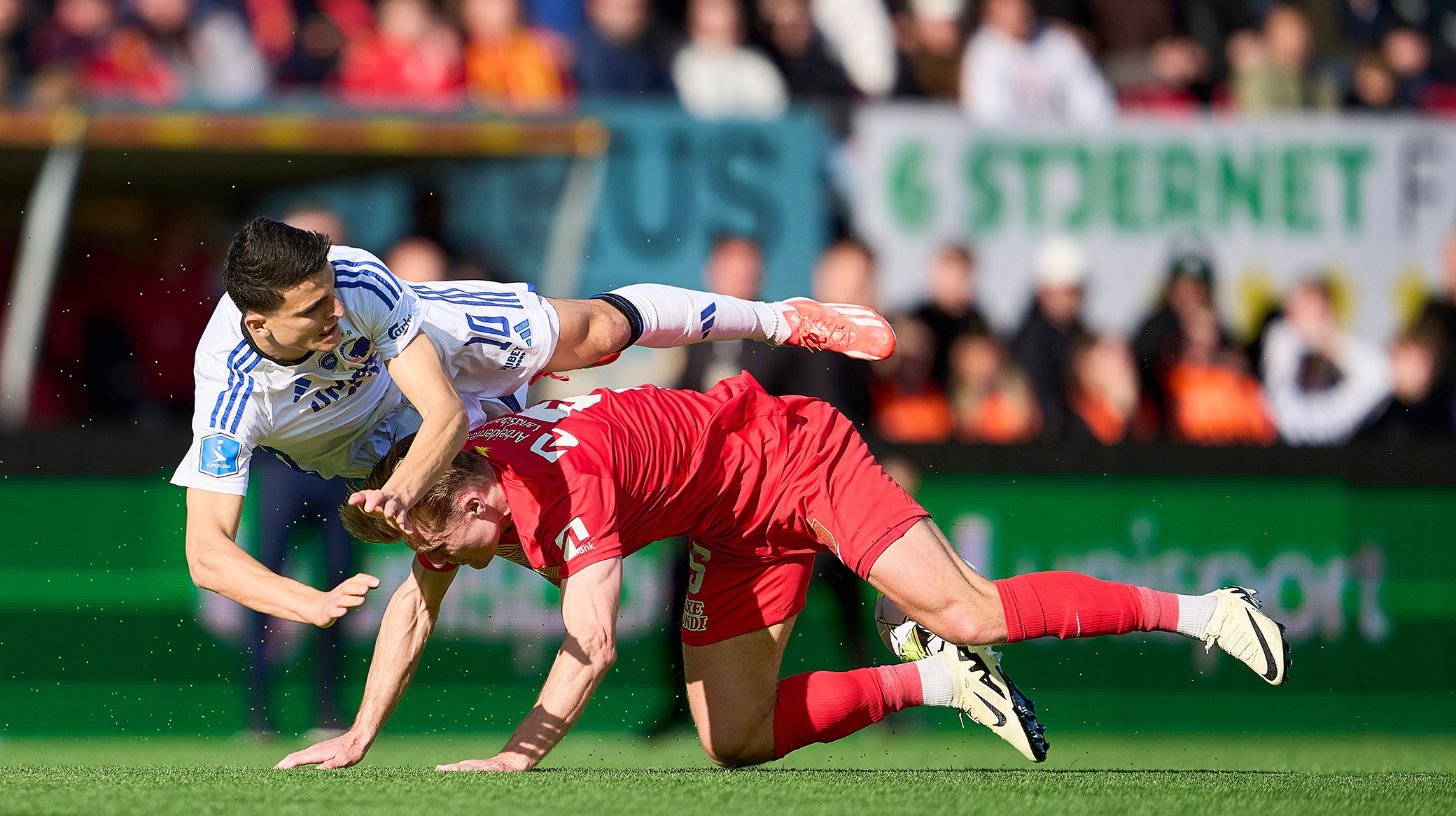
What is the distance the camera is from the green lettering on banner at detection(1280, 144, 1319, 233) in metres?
11.0

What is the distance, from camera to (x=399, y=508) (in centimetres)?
460

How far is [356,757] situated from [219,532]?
2.66 feet

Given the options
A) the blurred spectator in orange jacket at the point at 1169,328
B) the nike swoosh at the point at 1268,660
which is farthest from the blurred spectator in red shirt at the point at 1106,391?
the nike swoosh at the point at 1268,660

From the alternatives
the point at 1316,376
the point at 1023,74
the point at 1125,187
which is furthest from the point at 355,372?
the point at 1023,74

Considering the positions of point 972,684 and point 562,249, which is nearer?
point 972,684

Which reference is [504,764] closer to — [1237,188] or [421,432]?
[421,432]

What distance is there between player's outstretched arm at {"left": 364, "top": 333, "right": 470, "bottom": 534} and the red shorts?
114 centimetres

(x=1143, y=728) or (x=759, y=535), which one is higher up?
(x=759, y=535)

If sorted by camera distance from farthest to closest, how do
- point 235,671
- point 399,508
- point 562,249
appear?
point 562,249 < point 235,671 < point 399,508

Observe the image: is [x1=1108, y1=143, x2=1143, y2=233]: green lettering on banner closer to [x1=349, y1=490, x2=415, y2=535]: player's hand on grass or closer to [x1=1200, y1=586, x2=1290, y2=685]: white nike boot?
[x1=1200, y1=586, x2=1290, y2=685]: white nike boot

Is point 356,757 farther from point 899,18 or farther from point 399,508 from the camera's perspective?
point 899,18

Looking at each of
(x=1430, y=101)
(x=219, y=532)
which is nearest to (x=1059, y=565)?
(x=219, y=532)

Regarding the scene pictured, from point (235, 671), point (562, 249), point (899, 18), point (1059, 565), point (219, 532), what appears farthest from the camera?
point (899, 18)

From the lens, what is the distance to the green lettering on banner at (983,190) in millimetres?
10750
